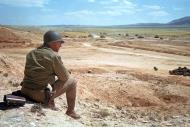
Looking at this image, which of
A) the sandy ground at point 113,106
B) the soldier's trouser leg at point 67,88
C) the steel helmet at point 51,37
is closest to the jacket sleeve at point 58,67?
the soldier's trouser leg at point 67,88

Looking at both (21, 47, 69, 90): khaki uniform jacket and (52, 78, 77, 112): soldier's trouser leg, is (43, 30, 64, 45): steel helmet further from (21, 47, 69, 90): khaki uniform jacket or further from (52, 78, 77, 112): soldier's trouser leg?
(52, 78, 77, 112): soldier's trouser leg

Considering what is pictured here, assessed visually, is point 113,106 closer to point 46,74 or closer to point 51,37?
point 46,74

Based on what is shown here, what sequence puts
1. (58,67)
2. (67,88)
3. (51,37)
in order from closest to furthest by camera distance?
(58,67) → (51,37) → (67,88)

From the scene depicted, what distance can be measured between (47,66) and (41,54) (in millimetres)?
274

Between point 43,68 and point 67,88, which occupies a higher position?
point 43,68

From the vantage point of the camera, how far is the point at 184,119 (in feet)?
34.6

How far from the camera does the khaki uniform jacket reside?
7.94 meters

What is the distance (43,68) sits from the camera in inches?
313

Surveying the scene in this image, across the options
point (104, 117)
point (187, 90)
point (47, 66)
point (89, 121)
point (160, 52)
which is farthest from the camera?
point (160, 52)

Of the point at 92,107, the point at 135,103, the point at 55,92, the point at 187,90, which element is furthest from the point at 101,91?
the point at 55,92

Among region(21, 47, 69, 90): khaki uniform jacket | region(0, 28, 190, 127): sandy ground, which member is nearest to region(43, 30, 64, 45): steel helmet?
region(21, 47, 69, 90): khaki uniform jacket

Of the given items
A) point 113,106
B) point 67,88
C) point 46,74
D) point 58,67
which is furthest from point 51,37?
point 113,106

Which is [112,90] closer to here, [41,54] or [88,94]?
[88,94]

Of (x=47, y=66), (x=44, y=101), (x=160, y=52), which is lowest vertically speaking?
(x=160, y=52)
